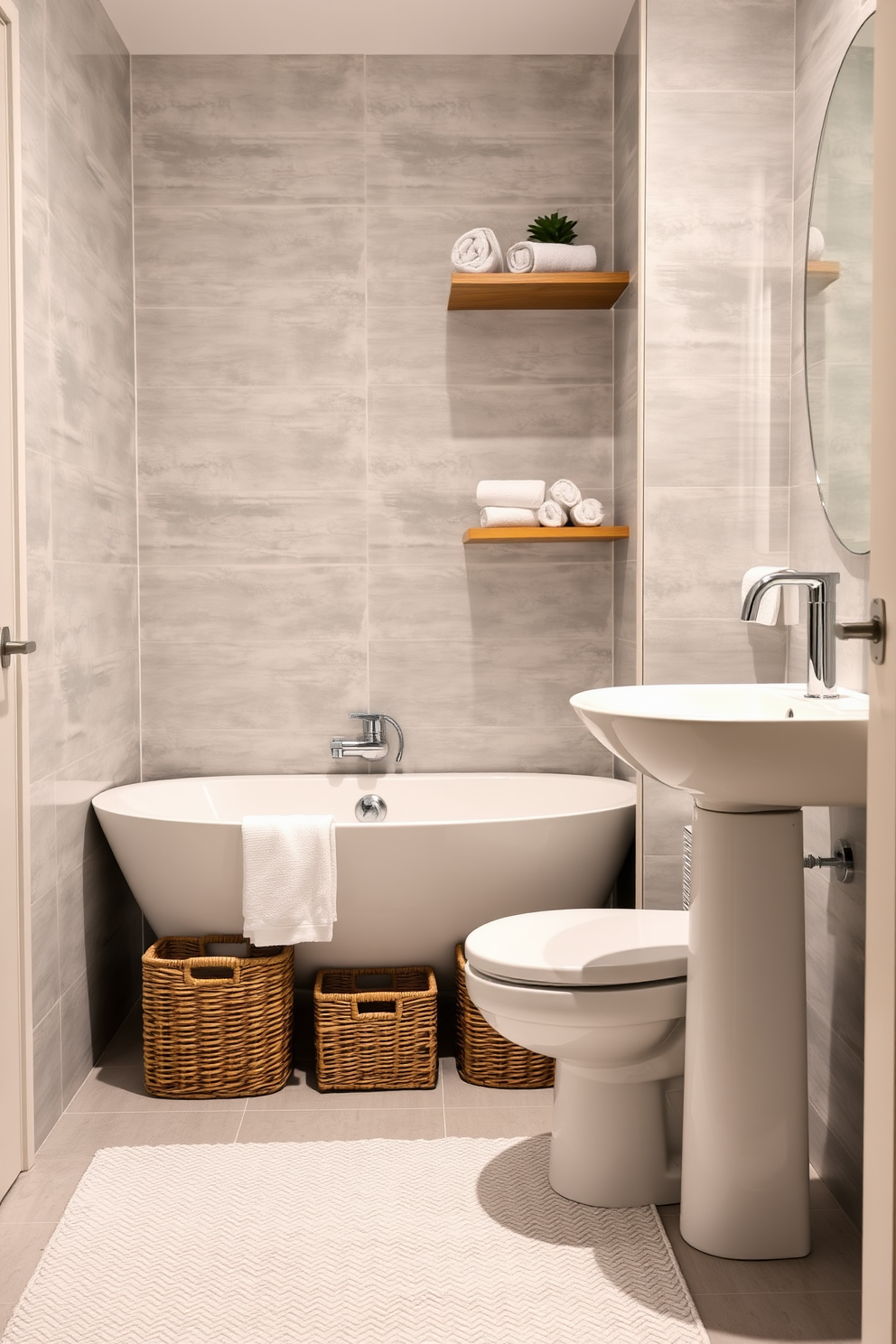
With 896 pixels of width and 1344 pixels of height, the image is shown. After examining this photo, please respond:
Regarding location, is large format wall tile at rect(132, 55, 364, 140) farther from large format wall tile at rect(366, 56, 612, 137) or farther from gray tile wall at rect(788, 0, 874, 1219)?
gray tile wall at rect(788, 0, 874, 1219)

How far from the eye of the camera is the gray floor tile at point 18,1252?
198cm

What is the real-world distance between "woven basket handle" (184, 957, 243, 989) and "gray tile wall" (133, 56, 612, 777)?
0.84m

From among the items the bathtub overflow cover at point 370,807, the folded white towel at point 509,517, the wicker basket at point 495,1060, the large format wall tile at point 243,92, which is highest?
the large format wall tile at point 243,92

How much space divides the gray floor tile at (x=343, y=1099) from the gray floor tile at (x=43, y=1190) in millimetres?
444

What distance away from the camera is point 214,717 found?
3482 mm

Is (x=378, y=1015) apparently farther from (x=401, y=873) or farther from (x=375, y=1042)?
(x=401, y=873)

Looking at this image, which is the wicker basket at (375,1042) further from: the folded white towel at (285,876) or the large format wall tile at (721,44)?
the large format wall tile at (721,44)

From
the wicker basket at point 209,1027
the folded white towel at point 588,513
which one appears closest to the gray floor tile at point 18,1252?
the wicker basket at point 209,1027

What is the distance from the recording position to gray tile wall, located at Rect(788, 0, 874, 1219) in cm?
217

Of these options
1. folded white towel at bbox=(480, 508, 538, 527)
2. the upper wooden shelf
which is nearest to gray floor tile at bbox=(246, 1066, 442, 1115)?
folded white towel at bbox=(480, 508, 538, 527)

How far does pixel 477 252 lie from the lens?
10.3ft

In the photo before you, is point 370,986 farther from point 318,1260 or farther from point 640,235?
point 640,235

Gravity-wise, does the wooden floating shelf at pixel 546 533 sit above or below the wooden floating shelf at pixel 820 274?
below

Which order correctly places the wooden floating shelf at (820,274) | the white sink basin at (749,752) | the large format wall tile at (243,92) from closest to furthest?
the white sink basin at (749,752)
the wooden floating shelf at (820,274)
the large format wall tile at (243,92)
